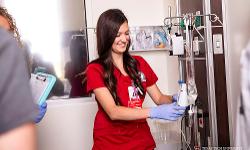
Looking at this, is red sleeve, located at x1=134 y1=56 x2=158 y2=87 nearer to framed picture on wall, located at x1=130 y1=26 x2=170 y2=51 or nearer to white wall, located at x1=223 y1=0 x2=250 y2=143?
white wall, located at x1=223 y1=0 x2=250 y2=143

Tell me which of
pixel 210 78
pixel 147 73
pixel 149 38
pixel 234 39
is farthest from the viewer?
pixel 149 38

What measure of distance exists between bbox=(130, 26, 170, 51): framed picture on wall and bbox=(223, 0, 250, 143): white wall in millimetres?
982

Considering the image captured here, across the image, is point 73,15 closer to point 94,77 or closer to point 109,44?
point 109,44

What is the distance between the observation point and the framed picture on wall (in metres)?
2.75

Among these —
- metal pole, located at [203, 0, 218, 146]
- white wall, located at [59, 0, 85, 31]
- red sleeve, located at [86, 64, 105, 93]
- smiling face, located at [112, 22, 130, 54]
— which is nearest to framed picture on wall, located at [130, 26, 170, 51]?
white wall, located at [59, 0, 85, 31]

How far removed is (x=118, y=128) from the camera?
169 cm

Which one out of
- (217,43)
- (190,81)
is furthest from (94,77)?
(217,43)

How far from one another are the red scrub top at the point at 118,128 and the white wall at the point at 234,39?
0.51m

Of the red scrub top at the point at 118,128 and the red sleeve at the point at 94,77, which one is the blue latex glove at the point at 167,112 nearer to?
the red scrub top at the point at 118,128

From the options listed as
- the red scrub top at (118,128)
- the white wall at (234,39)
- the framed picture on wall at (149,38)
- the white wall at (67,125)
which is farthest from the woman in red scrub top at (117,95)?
the white wall at (67,125)

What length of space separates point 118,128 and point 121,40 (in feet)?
1.51

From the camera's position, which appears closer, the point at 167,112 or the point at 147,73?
the point at 167,112

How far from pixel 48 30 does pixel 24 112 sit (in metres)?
2.38

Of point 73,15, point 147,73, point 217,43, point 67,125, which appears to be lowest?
point 67,125
